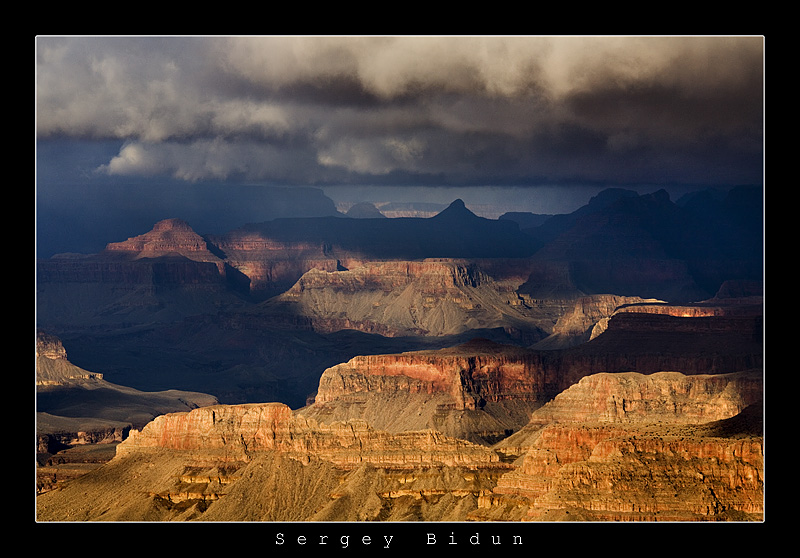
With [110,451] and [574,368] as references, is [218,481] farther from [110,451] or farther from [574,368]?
[574,368]

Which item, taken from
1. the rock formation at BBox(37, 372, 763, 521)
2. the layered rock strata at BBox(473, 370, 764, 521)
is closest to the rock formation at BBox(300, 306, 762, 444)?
the rock formation at BBox(37, 372, 763, 521)

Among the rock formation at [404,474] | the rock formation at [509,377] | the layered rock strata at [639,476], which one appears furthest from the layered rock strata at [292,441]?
the rock formation at [509,377]

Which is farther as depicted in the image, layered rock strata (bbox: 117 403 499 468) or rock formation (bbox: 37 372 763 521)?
layered rock strata (bbox: 117 403 499 468)

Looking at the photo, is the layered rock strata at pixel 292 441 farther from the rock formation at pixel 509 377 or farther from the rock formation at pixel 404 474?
the rock formation at pixel 509 377

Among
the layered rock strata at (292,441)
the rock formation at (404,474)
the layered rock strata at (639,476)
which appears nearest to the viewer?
the layered rock strata at (639,476)

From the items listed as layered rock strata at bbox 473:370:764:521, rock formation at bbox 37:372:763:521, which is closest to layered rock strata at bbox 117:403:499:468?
rock formation at bbox 37:372:763:521

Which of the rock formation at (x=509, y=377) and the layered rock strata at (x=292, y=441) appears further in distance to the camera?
the rock formation at (x=509, y=377)

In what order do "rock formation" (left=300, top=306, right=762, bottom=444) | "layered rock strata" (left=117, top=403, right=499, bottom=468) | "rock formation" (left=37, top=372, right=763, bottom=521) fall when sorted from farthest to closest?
"rock formation" (left=300, top=306, right=762, bottom=444) < "layered rock strata" (left=117, top=403, right=499, bottom=468) < "rock formation" (left=37, top=372, right=763, bottom=521)

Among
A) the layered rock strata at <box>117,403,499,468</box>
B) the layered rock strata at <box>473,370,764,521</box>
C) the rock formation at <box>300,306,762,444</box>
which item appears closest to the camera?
the layered rock strata at <box>473,370,764,521</box>

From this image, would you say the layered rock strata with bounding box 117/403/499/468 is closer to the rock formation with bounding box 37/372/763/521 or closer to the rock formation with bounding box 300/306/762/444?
the rock formation with bounding box 37/372/763/521

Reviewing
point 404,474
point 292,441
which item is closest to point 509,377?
point 292,441

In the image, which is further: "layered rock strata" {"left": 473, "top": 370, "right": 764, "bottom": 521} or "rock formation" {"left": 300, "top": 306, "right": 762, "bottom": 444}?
"rock formation" {"left": 300, "top": 306, "right": 762, "bottom": 444}

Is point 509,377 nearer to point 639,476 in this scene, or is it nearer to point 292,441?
point 292,441
